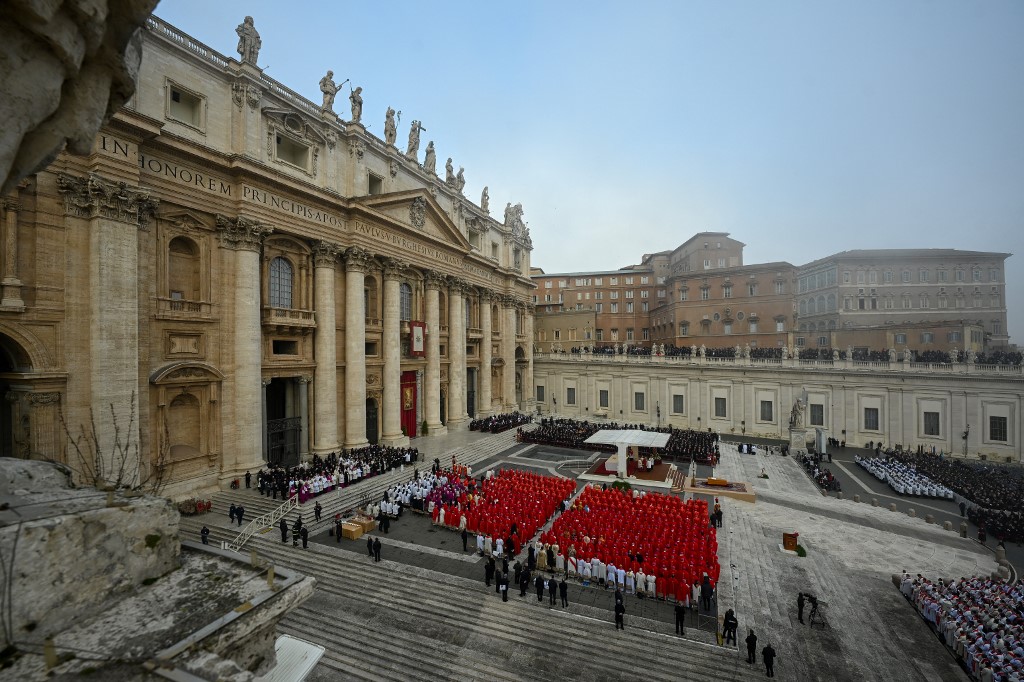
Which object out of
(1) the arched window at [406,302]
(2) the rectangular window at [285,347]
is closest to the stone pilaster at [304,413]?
(2) the rectangular window at [285,347]

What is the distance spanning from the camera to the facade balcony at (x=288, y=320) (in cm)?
2433

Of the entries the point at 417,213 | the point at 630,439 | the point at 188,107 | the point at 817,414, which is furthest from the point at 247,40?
the point at 817,414

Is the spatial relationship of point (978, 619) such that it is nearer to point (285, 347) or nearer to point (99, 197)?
point (285, 347)

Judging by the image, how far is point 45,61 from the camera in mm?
3000

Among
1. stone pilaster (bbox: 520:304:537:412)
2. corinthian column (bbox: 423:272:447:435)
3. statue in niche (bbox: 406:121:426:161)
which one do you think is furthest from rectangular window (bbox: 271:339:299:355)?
stone pilaster (bbox: 520:304:537:412)

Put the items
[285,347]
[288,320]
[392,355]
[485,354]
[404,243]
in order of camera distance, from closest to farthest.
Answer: [288,320] → [285,347] → [392,355] → [404,243] → [485,354]

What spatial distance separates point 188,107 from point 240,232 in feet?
19.9

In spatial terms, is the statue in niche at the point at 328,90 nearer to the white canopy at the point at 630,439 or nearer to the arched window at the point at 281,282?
the arched window at the point at 281,282

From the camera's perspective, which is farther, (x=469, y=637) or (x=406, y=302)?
(x=406, y=302)

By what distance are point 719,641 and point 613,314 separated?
196 feet

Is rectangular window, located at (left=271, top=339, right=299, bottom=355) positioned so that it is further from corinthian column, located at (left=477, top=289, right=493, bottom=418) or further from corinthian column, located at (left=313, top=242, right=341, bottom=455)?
corinthian column, located at (left=477, top=289, right=493, bottom=418)

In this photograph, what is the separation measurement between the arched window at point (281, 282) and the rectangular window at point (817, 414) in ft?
129

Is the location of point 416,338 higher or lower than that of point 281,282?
lower

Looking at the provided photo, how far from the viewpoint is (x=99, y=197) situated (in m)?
17.3
